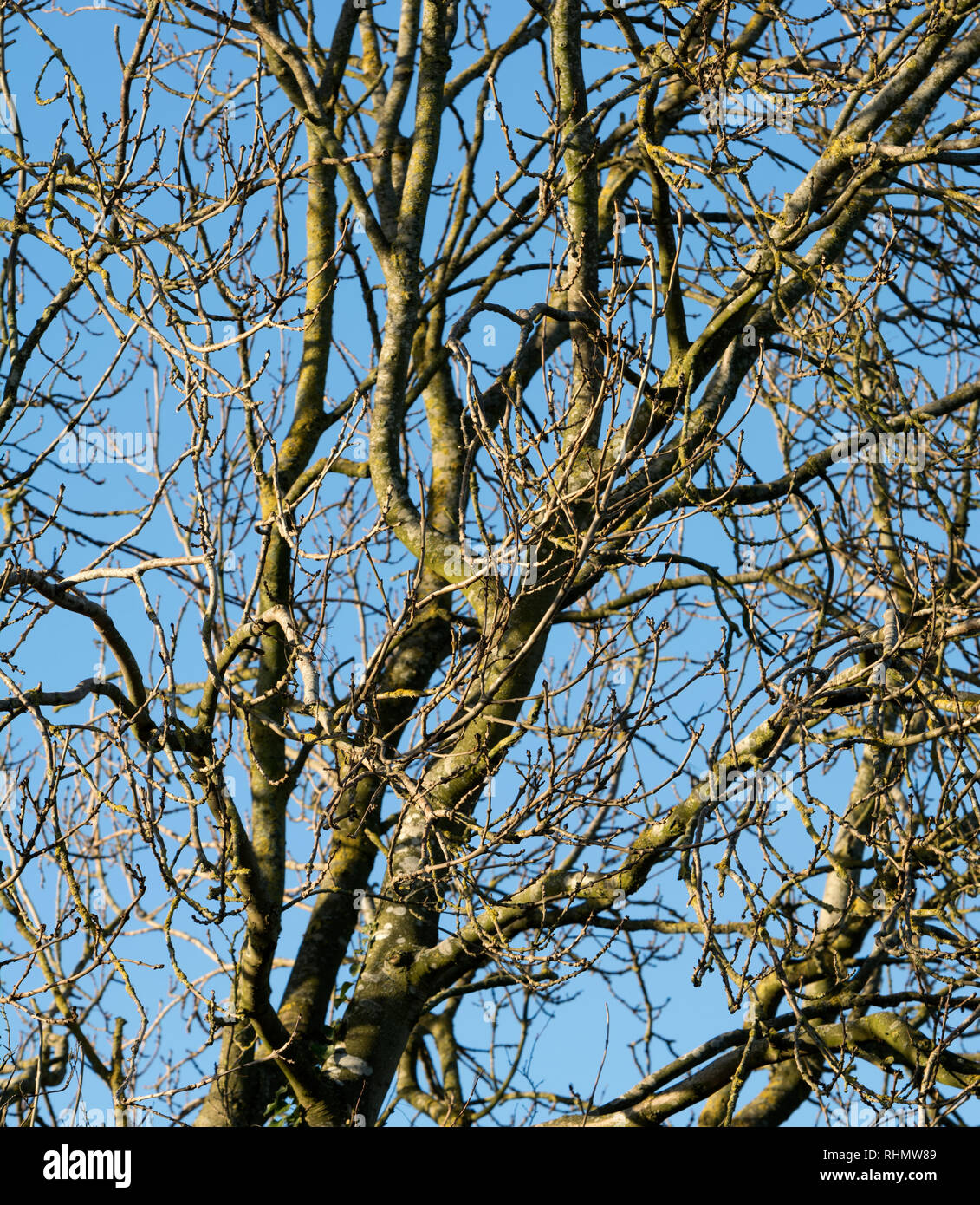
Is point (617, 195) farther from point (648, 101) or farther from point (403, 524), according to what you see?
point (403, 524)

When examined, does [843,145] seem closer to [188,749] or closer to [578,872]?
[578,872]

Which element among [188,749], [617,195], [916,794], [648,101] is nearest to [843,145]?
[648,101]

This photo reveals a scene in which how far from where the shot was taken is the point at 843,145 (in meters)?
5.30

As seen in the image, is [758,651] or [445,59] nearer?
[758,651]

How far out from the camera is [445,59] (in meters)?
6.81

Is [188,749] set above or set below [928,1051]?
above
